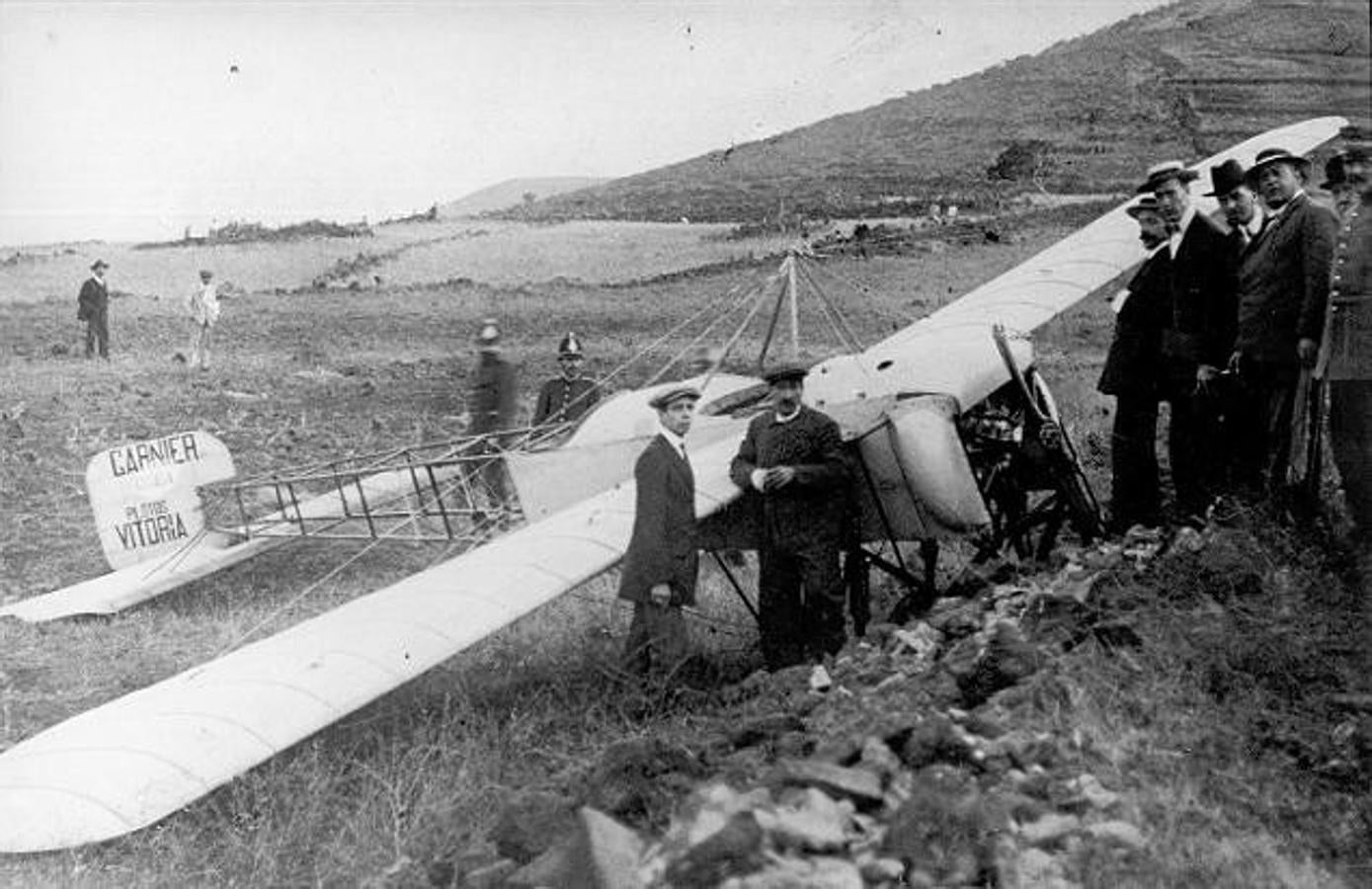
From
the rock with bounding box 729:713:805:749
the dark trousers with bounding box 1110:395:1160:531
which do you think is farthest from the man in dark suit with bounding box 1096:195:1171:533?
the rock with bounding box 729:713:805:749

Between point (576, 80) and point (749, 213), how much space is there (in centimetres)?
3098

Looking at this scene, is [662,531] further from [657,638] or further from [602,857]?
[602,857]

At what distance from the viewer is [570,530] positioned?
638 cm

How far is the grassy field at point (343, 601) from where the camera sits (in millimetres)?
4277

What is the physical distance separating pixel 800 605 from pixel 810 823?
3.10 meters

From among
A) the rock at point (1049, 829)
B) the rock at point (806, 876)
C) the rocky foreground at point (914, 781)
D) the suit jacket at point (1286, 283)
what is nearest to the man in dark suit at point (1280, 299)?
the suit jacket at point (1286, 283)

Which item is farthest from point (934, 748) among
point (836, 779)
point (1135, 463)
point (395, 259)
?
point (395, 259)

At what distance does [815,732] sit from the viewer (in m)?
4.13

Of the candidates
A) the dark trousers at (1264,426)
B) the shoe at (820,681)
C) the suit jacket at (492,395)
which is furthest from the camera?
the suit jacket at (492,395)

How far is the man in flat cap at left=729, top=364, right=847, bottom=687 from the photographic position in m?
6.12

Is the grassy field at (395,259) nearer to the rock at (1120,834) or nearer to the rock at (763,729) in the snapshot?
the rock at (763,729)

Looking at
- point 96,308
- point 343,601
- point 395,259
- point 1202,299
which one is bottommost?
point 343,601

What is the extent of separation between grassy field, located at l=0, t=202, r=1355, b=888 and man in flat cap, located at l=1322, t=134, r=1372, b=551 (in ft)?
5.00

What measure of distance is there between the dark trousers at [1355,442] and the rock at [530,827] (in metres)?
3.69
